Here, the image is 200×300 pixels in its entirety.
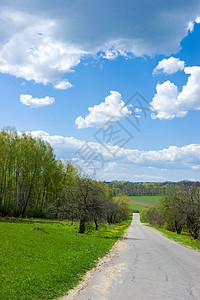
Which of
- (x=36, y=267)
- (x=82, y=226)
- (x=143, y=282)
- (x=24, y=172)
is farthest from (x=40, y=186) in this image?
(x=143, y=282)

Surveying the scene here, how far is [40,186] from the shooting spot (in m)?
57.0

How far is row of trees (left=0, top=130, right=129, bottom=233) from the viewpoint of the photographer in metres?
27.6

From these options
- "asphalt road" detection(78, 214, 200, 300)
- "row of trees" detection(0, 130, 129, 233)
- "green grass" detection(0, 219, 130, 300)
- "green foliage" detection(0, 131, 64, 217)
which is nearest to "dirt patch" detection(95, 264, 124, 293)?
"asphalt road" detection(78, 214, 200, 300)

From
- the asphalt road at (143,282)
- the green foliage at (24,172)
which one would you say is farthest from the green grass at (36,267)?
the green foliage at (24,172)

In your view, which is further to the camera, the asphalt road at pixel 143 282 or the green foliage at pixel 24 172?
the green foliage at pixel 24 172

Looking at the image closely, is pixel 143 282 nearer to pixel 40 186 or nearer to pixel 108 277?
pixel 108 277

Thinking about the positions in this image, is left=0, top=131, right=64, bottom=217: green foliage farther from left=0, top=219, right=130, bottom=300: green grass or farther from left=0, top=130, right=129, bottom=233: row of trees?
left=0, top=219, right=130, bottom=300: green grass

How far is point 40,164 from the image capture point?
50000 millimetres

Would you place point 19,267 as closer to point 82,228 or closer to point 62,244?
point 62,244

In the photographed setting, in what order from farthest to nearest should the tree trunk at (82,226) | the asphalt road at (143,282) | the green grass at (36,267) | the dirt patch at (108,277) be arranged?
the tree trunk at (82,226) < the dirt patch at (108,277) < the asphalt road at (143,282) < the green grass at (36,267)

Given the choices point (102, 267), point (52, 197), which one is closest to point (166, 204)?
point (52, 197)

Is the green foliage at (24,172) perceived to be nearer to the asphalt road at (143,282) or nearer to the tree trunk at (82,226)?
the tree trunk at (82,226)

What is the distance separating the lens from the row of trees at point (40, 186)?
27.6m

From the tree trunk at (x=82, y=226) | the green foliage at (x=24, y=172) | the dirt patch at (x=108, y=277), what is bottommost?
the tree trunk at (x=82, y=226)
